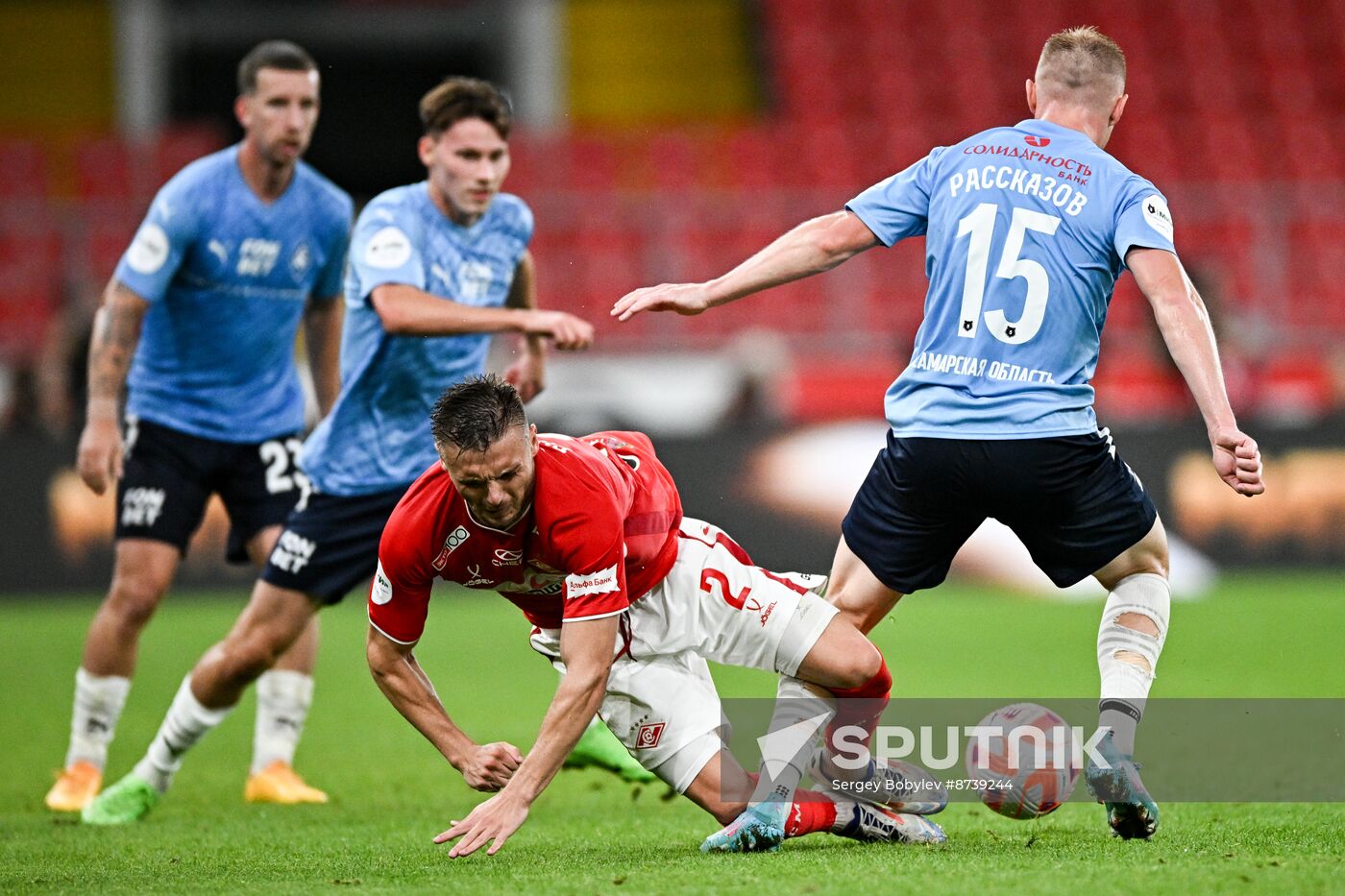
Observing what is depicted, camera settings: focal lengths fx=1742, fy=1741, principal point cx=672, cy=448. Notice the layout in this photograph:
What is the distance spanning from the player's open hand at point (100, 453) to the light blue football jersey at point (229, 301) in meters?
0.39

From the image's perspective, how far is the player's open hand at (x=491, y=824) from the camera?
14.6 ft

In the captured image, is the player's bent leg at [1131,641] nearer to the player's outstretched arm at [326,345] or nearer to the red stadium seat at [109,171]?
the player's outstretched arm at [326,345]

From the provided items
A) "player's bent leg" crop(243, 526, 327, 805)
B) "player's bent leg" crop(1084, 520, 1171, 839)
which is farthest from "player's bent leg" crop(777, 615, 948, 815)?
"player's bent leg" crop(243, 526, 327, 805)

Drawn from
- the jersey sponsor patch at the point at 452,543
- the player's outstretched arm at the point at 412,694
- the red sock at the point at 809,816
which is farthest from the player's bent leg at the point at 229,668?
the red sock at the point at 809,816

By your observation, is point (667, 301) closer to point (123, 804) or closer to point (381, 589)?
point (381, 589)

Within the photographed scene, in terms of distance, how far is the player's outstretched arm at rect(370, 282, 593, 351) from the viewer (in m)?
5.63

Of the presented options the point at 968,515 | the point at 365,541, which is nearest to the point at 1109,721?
the point at 968,515

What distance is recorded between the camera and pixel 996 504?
Result: 5.05 meters

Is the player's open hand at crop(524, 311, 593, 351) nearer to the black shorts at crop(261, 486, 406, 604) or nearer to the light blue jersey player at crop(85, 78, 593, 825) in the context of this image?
the light blue jersey player at crop(85, 78, 593, 825)

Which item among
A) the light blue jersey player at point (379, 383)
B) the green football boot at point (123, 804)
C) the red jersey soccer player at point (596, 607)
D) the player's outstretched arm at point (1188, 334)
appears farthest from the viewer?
the light blue jersey player at point (379, 383)

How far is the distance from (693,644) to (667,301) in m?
1.04

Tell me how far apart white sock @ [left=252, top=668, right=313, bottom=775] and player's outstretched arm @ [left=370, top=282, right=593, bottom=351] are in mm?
1573

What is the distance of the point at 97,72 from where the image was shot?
23.7 meters

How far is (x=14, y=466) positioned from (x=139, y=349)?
24.6 ft
